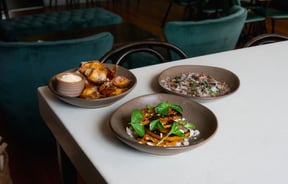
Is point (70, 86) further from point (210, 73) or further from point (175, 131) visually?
point (210, 73)

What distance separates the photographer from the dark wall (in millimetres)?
5199

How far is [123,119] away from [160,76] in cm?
30

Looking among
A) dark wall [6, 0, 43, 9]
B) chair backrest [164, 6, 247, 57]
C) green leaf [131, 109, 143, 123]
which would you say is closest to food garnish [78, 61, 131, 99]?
green leaf [131, 109, 143, 123]

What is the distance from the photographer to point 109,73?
112 centimetres

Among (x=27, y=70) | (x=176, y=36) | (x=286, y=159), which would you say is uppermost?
(x=286, y=159)

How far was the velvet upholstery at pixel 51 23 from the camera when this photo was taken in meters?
3.34

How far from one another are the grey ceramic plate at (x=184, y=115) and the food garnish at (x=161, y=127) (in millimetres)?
20

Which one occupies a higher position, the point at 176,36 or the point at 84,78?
the point at 84,78

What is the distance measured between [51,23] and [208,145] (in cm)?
289

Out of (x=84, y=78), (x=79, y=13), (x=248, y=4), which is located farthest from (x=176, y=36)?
(x=248, y=4)

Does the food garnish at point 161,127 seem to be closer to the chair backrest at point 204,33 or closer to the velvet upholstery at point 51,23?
the chair backrest at point 204,33

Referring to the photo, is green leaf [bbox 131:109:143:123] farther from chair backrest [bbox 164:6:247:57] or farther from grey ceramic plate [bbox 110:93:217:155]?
chair backrest [bbox 164:6:247:57]

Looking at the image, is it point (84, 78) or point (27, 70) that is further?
point (27, 70)

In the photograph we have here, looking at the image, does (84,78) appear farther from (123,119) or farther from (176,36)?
(176,36)
